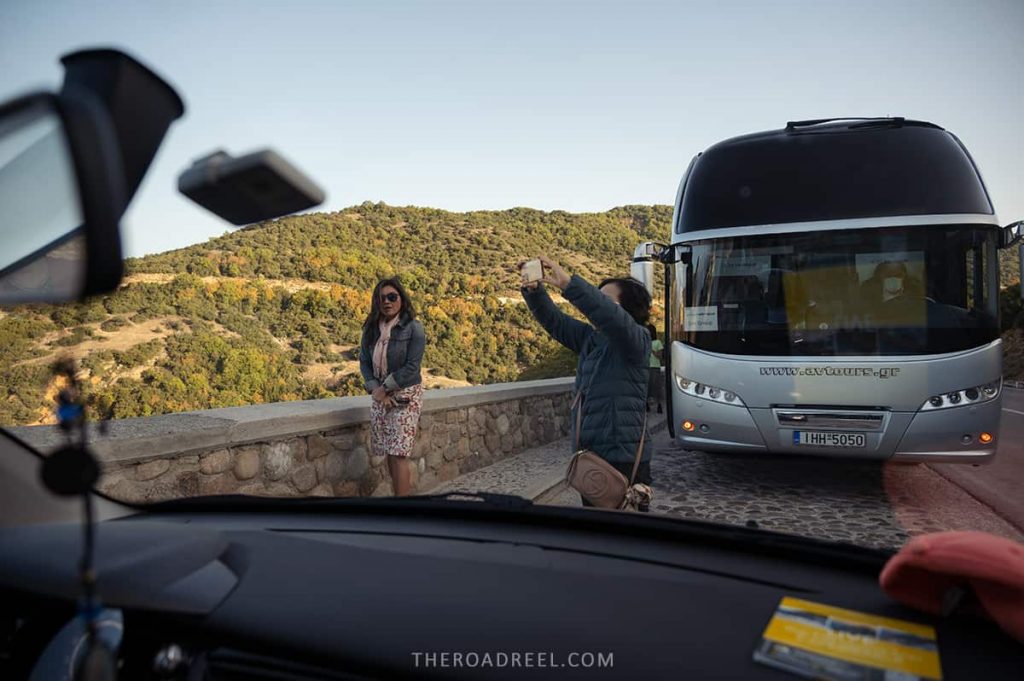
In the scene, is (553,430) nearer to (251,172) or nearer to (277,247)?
(251,172)

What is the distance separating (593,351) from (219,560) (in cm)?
274

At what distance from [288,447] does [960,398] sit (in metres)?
5.38

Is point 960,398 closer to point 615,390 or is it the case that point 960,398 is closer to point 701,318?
point 701,318

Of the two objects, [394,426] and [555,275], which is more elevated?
[555,275]

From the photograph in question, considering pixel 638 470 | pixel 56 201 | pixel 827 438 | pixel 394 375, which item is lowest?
pixel 827 438

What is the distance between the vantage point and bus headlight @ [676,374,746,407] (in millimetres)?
6023

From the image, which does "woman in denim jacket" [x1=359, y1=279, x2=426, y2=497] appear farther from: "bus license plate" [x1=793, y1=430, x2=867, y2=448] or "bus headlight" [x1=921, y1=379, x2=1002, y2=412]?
"bus headlight" [x1=921, y1=379, x2=1002, y2=412]

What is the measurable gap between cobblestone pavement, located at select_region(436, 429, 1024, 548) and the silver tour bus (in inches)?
20.2

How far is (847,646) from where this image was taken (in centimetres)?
101

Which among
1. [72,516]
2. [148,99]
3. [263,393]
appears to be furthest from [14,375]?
[263,393]

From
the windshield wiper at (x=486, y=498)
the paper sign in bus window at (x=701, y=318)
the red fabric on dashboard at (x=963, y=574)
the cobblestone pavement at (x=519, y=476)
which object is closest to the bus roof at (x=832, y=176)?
the paper sign in bus window at (x=701, y=318)

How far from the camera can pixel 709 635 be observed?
1.07 m

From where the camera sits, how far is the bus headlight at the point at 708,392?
602cm

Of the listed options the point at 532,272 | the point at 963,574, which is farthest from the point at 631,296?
the point at 963,574
